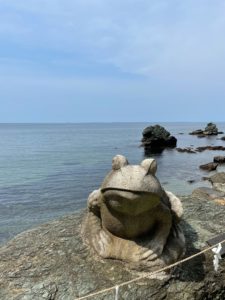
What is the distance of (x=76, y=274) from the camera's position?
653 centimetres

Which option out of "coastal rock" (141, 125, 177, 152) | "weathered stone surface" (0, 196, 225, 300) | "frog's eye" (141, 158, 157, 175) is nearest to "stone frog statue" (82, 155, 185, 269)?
"frog's eye" (141, 158, 157, 175)

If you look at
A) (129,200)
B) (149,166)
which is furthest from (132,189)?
(149,166)

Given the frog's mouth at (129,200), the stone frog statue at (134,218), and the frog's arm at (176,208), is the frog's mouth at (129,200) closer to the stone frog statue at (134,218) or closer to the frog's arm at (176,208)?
the stone frog statue at (134,218)

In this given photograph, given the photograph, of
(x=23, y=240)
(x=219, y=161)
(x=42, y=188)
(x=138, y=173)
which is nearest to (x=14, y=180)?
(x=42, y=188)

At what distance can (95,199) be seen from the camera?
685 centimetres

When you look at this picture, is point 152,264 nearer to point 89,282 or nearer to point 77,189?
point 89,282

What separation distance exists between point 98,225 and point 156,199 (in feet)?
4.71

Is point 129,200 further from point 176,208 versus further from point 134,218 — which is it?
point 176,208

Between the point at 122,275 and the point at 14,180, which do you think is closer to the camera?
the point at 122,275

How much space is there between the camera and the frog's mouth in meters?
5.82

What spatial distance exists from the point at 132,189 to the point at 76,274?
5.58 ft

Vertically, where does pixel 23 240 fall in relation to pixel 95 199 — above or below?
below

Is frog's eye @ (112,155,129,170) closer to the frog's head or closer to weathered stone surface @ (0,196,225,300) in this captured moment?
the frog's head

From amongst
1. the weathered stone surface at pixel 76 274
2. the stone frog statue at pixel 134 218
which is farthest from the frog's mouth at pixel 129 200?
the weathered stone surface at pixel 76 274
